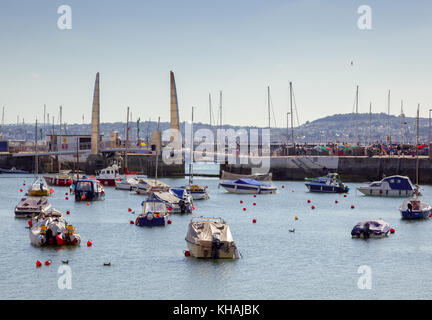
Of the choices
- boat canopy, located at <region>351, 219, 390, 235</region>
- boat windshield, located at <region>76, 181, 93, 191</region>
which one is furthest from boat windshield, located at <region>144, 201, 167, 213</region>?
boat windshield, located at <region>76, 181, 93, 191</region>

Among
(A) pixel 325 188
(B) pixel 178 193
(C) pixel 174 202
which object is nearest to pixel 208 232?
(C) pixel 174 202

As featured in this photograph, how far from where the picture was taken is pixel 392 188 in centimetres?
8081

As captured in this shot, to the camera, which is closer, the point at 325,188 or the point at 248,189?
the point at 248,189

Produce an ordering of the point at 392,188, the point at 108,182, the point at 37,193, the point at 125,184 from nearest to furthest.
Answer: the point at 37,193, the point at 392,188, the point at 125,184, the point at 108,182

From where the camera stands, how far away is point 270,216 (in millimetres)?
62406

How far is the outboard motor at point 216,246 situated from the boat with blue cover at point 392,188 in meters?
46.1

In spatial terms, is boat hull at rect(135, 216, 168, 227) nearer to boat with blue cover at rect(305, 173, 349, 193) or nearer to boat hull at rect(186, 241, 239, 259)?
boat hull at rect(186, 241, 239, 259)

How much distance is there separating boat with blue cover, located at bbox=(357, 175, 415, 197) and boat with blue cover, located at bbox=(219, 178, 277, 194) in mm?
10362

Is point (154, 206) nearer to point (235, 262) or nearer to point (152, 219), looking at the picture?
point (152, 219)

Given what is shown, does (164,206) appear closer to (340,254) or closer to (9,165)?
(340,254)

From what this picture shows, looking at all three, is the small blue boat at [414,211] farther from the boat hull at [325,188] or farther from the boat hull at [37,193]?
the boat hull at [37,193]

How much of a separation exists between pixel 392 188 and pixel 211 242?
46.7m

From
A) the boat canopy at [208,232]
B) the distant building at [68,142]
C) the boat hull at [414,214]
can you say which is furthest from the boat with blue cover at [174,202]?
the distant building at [68,142]
